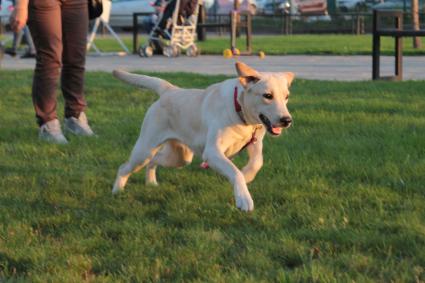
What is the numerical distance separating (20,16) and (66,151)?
1.08 metres

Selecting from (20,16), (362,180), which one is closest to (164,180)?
(362,180)

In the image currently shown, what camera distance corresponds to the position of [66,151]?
588cm

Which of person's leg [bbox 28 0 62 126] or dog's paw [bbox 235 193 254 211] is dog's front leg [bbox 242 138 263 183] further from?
person's leg [bbox 28 0 62 126]

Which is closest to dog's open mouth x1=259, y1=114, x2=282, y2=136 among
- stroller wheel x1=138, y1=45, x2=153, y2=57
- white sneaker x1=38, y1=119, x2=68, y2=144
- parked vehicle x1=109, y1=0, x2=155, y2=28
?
white sneaker x1=38, y1=119, x2=68, y2=144

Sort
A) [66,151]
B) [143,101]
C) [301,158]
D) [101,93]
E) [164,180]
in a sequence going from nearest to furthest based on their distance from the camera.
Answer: [164,180] → [301,158] → [66,151] → [143,101] → [101,93]

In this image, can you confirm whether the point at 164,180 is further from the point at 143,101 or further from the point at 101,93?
the point at 101,93

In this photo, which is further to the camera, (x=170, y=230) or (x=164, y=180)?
(x=164, y=180)

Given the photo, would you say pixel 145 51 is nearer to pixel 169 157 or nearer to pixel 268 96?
pixel 169 157

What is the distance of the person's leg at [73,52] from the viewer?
6.56 metres

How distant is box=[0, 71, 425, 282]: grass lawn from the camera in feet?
10.5

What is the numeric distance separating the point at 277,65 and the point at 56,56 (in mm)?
7237

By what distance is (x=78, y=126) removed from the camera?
666 centimetres

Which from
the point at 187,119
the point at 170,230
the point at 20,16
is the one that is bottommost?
the point at 170,230

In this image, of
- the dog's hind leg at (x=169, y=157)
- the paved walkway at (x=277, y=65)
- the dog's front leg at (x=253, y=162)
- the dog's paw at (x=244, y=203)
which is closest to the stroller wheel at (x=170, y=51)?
the paved walkway at (x=277, y=65)
